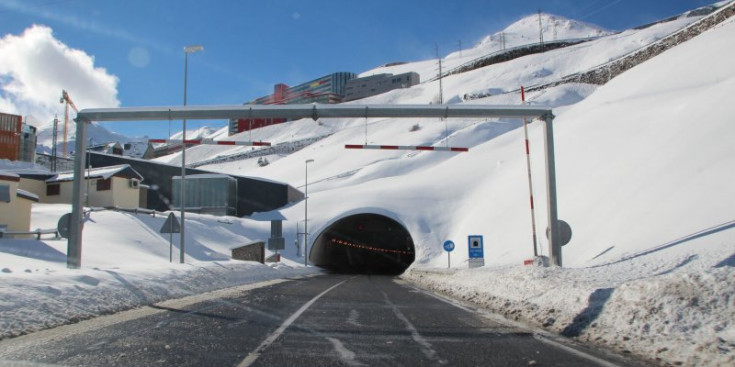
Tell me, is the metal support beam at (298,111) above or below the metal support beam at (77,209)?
above

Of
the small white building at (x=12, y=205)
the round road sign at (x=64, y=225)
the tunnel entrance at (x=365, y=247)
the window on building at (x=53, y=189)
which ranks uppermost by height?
the window on building at (x=53, y=189)

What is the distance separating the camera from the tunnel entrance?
51.6 m

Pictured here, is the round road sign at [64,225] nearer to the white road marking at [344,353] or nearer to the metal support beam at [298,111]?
the metal support beam at [298,111]

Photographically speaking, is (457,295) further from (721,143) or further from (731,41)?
(731,41)

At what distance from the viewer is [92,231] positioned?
108 feet

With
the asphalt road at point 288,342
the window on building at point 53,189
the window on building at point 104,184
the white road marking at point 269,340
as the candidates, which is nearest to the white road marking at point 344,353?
the asphalt road at point 288,342

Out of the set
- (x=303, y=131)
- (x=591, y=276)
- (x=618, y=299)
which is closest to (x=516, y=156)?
(x=591, y=276)

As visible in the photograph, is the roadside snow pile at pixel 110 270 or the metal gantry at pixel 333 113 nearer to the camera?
the roadside snow pile at pixel 110 270

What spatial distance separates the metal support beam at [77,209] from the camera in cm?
1487

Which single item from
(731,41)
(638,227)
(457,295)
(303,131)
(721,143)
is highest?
(303,131)

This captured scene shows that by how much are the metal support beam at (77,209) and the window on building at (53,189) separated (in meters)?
36.7

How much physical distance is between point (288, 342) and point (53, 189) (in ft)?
161

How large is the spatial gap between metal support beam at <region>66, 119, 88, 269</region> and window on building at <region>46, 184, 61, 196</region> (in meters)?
36.7

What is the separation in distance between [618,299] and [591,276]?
15.0 ft
